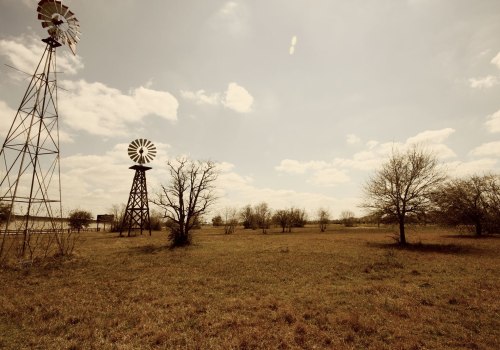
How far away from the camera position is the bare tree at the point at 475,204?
44062 millimetres

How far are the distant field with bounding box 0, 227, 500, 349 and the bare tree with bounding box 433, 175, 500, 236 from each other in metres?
32.8

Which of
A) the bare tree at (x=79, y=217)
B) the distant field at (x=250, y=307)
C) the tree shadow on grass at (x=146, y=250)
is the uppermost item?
the bare tree at (x=79, y=217)

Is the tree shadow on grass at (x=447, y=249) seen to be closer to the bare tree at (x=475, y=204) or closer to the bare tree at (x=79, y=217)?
the bare tree at (x=475, y=204)

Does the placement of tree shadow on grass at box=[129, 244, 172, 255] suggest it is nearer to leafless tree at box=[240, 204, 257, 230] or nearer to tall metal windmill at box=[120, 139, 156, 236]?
tall metal windmill at box=[120, 139, 156, 236]

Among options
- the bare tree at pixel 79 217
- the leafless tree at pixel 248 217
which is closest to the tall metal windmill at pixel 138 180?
the bare tree at pixel 79 217

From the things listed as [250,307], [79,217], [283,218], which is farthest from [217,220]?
[250,307]

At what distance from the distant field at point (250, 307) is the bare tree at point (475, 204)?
1290 inches

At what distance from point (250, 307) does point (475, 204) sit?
164ft

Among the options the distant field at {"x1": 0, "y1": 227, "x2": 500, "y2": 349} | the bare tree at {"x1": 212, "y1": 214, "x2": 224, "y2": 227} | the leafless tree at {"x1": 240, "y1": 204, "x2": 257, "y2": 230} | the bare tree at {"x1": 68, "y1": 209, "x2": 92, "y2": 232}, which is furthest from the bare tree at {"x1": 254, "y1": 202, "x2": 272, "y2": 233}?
the distant field at {"x1": 0, "y1": 227, "x2": 500, "y2": 349}

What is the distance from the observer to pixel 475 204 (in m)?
44.8

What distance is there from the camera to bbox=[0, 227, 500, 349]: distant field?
25.7ft

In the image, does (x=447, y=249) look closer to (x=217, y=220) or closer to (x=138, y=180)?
(x=138, y=180)

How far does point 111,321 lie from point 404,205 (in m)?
30.6

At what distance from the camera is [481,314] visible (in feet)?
31.8
